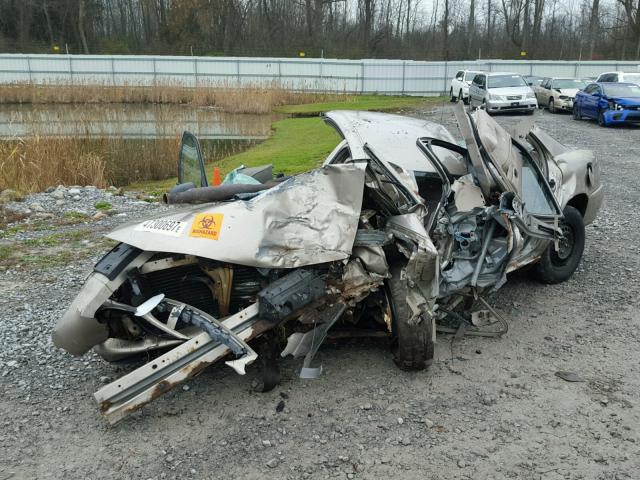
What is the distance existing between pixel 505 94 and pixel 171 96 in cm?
1578

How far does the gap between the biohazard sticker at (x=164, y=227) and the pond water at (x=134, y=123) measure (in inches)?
390

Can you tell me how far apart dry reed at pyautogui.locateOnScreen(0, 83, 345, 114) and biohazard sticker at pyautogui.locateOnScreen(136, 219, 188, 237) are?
835 inches

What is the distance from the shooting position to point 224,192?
4.40 meters

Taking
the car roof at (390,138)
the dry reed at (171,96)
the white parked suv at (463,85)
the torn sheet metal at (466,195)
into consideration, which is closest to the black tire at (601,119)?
the white parked suv at (463,85)

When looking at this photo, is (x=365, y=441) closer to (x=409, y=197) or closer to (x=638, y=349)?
(x=409, y=197)

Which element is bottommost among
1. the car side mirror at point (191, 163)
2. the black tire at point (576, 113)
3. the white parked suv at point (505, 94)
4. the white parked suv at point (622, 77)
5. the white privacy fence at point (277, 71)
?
the car side mirror at point (191, 163)

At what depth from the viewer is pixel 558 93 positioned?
22.2m

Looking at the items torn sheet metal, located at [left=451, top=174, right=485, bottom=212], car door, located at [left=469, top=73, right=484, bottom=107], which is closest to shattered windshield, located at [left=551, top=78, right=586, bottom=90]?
car door, located at [left=469, top=73, right=484, bottom=107]

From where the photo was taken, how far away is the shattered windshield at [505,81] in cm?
2184

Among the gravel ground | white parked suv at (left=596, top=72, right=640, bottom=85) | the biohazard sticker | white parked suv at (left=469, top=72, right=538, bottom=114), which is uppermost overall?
white parked suv at (left=596, top=72, right=640, bottom=85)

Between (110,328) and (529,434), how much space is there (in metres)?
2.60

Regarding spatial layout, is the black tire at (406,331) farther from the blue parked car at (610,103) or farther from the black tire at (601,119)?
the black tire at (601,119)

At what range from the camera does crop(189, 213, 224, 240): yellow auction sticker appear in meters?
3.51

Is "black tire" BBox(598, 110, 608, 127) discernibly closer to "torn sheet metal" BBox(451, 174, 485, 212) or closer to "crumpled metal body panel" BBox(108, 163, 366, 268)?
"torn sheet metal" BBox(451, 174, 485, 212)
